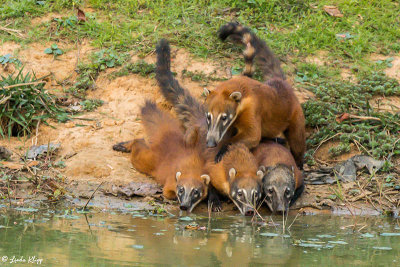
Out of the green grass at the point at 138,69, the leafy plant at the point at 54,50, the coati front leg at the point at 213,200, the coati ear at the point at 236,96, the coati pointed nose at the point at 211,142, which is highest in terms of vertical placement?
the leafy plant at the point at 54,50

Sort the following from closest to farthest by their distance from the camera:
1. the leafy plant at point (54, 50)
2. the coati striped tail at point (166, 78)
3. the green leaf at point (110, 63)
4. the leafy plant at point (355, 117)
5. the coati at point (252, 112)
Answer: the coati at point (252, 112) → the leafy plant at point (355, 117) → the coati striped tail at point (166, 78) → the green leaf at point (110, 63) → the leafy plant at point (54, 50)

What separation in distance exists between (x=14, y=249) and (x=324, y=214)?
3994 millimetres

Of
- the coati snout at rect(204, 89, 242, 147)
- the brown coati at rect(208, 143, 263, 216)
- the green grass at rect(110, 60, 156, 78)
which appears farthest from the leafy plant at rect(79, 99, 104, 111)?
the coati snout at rect(204, 89, 242, 147)

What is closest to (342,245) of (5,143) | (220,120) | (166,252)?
(166,252)

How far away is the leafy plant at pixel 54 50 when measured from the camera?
34.5 feet

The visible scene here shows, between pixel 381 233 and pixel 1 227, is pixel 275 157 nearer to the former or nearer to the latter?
pixel 381 233

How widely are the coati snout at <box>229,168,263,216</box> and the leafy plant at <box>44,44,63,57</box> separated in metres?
4.25

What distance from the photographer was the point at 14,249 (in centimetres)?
527

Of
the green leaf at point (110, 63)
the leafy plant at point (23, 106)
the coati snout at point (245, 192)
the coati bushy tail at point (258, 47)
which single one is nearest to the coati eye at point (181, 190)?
the coati snout at point (245, 192)

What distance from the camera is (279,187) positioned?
7.77 meters

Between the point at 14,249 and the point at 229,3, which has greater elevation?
the point at 229,3

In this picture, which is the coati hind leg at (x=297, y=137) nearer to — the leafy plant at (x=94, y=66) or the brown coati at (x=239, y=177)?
the brown coati at (x=239, y=177)

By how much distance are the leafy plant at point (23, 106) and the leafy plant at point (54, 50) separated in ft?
3.68

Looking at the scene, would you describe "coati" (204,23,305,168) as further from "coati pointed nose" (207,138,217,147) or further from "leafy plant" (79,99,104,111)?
"leafy plant" (79,99,104,111)
